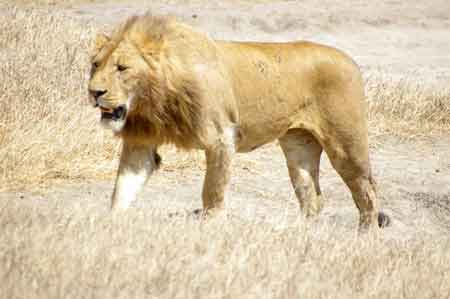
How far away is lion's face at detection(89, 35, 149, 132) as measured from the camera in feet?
19.5

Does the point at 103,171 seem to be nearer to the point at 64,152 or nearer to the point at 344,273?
the point at 64,152

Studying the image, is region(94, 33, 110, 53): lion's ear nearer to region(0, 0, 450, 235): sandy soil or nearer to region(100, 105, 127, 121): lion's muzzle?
region(100, 105, 127, 121): lion's muzzle

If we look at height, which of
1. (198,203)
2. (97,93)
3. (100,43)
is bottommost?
(198,203)

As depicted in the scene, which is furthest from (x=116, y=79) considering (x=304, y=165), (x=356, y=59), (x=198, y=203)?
(x=356, y=59)

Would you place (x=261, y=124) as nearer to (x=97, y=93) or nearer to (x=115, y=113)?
(x=115, y=113)

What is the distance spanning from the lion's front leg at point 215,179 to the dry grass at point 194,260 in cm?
51

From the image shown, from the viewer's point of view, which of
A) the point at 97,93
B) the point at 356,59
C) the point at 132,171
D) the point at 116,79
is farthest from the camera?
the point at 356,59

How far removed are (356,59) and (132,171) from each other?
490 inches

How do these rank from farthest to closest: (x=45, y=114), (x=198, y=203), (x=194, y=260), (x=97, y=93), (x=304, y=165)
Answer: (x=45, y=114)
(x=198, y=203)
(x=304, y=165)
(x=97, y=93)
(x=194, y=260)

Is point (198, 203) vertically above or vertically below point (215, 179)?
below

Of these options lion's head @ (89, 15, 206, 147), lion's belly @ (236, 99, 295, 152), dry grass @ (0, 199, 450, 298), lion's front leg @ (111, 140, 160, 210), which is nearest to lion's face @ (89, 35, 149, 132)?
lion's head @ (89, 15, 206, 147)

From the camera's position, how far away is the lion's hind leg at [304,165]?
25.9 feet

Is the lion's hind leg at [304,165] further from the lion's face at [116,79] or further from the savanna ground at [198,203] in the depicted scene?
the lion's face at [116,79]

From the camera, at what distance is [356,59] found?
60.4 ft
